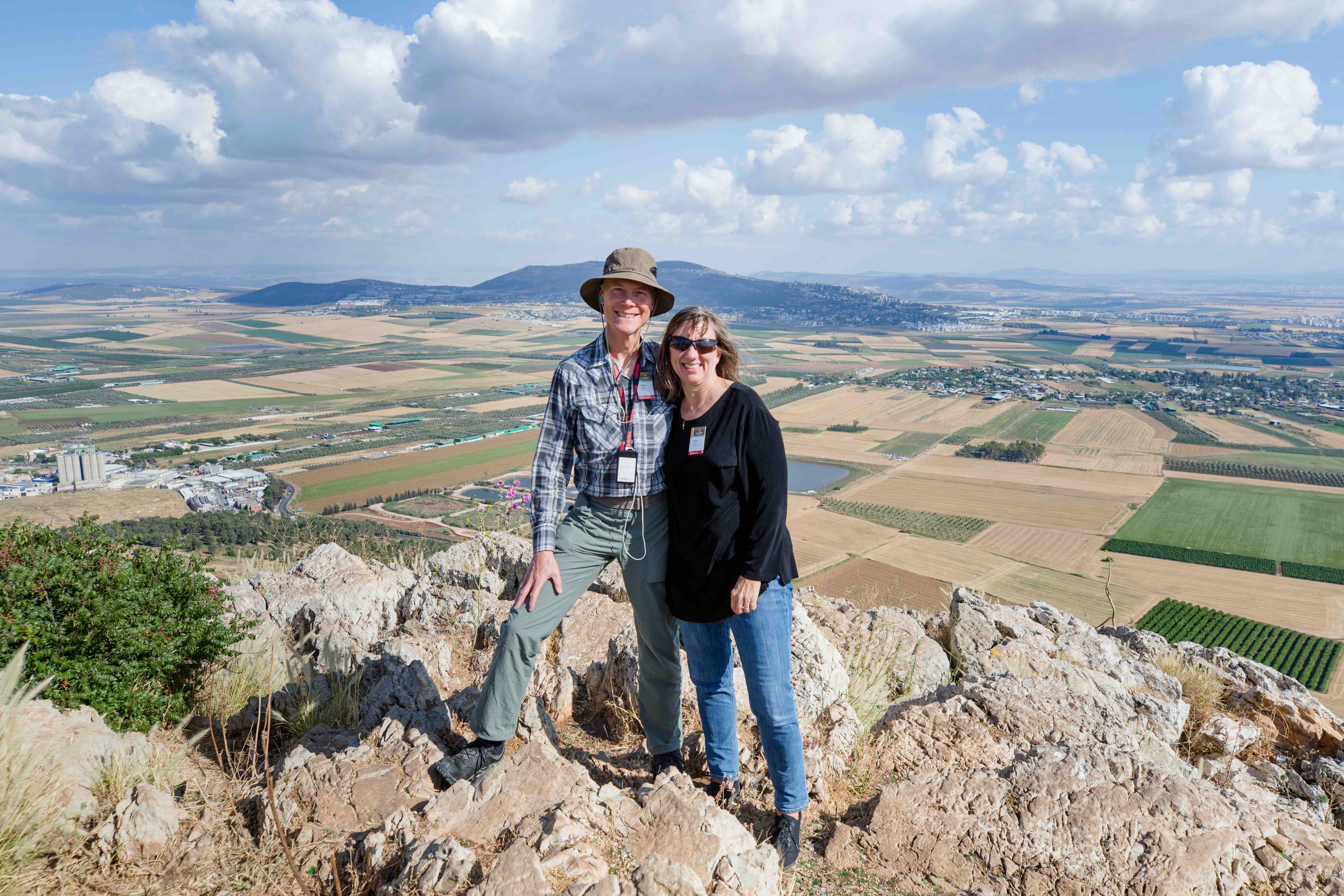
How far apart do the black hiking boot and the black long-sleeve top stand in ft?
3.83

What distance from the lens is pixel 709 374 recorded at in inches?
126

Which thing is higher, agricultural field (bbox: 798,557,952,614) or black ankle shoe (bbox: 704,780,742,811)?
black ankle shoe (bbox: 704,780,742,811)

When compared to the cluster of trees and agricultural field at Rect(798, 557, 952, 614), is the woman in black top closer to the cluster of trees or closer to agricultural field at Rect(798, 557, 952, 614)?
agricultural field at Rect(798, 557, 952, 614)

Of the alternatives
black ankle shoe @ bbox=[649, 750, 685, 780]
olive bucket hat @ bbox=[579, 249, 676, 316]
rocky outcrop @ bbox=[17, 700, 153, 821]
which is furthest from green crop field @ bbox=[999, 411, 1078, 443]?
rocky outcrop @ bbox=[17, 700, 153, 821]

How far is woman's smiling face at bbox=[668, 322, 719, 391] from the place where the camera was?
312cm

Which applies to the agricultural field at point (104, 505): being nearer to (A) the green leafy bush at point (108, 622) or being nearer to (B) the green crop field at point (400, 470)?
(B) the green crop field at point (400, 470)

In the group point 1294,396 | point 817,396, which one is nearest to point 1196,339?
point 1294,396

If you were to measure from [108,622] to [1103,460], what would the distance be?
204 feet

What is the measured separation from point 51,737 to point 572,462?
8.57 feet

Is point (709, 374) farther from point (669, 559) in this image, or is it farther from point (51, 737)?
point (51, 737)

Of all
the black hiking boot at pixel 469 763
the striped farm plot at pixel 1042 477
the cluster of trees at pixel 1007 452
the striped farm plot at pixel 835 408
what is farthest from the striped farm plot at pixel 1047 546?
the black hiking boot at pixel 469 763

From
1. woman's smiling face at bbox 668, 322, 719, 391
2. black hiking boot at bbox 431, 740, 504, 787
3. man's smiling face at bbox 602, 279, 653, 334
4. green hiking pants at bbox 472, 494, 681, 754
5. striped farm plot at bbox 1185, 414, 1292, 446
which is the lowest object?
striped farm plot at bbox 1185, 414, 1292, 446

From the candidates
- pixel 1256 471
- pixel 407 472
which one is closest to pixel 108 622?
pixel 407 472

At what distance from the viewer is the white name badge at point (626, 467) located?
3279mm
